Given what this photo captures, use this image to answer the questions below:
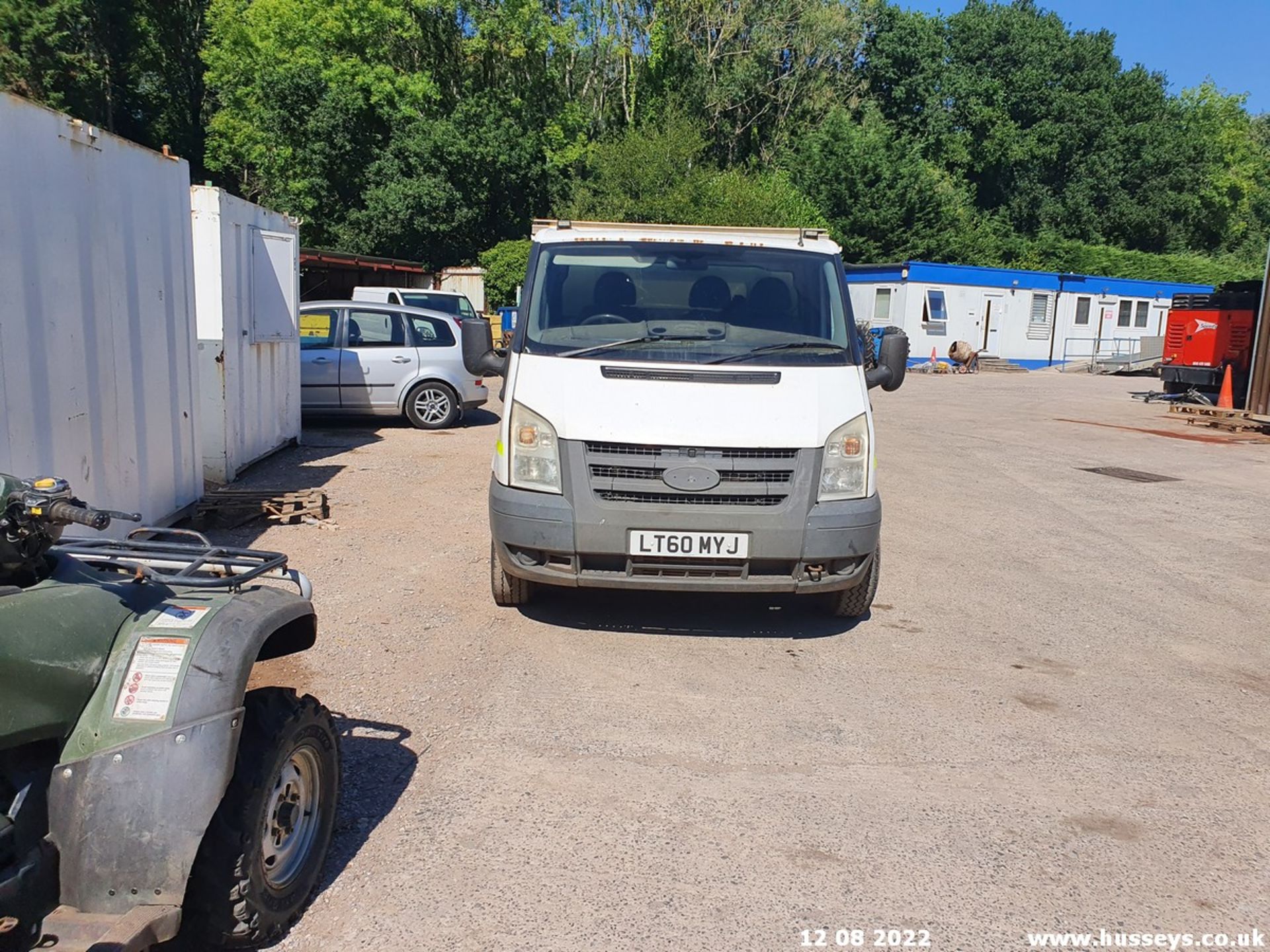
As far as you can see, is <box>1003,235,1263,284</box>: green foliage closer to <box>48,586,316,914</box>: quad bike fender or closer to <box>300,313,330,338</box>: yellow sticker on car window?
<box>300,313,330,338</box>: yellow sticker on car window

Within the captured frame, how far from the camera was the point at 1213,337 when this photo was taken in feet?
68.1

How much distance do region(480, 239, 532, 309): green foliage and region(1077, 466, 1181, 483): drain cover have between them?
23.9 metres

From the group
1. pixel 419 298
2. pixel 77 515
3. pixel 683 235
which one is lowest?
pixel 77 515

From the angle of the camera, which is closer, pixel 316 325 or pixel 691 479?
pixel 691 479

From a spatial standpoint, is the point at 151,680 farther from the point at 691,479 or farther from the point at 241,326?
the point at 241,326

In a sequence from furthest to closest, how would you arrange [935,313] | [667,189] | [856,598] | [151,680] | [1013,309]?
[1013,309] → [667,189] → [935,313] → [856,598] → [151,680]

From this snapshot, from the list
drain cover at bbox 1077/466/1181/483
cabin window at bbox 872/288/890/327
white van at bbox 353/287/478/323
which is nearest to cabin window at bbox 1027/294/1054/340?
cabin window at bbox 872/288/890/327

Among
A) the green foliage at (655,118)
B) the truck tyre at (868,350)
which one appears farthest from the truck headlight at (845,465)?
the green foliage at (655,118)

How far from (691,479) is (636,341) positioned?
1.01 meters

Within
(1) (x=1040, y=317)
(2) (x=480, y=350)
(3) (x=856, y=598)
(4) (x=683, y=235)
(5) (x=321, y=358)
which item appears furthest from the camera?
(1) (x=1040, y=317)

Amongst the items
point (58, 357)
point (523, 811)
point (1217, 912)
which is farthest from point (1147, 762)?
point (58, 357)

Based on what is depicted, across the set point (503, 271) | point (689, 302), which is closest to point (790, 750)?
point (689, 302)

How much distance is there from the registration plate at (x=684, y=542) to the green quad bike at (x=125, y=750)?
98.2 inches

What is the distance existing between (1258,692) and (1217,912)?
2435mm
